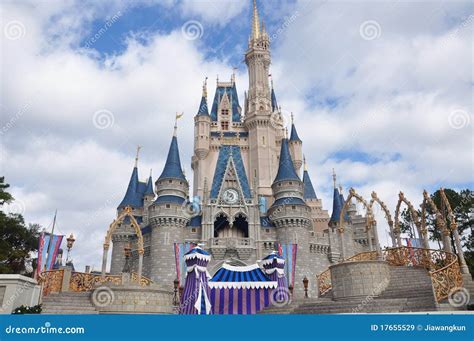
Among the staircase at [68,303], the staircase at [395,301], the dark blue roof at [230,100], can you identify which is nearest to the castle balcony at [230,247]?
the staircase at [395,301]

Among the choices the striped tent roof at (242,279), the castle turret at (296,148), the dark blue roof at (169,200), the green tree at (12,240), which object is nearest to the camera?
the striped tent roof at (242,279)

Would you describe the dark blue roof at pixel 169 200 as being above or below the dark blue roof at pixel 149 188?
below

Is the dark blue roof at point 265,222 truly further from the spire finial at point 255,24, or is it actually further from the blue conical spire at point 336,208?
the spire finial at point 255,24

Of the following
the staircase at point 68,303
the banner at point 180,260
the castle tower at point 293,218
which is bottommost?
the staircase at point 68,303

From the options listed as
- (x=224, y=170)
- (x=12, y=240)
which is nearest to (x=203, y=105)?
(x=224, y=170)

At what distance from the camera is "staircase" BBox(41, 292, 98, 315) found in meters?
11.8

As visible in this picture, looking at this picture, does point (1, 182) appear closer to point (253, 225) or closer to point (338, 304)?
point (253, 225)

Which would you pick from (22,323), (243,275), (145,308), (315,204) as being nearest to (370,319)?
(22,323)

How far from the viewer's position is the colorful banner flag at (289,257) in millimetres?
29891

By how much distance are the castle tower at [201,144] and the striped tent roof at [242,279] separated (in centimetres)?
2297

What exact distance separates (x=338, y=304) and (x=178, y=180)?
24945mm

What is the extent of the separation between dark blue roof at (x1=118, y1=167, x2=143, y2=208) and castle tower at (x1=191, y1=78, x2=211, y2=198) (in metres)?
6.64

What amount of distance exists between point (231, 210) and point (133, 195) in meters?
13.5

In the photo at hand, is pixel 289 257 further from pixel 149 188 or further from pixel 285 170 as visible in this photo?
pixel 149 188
